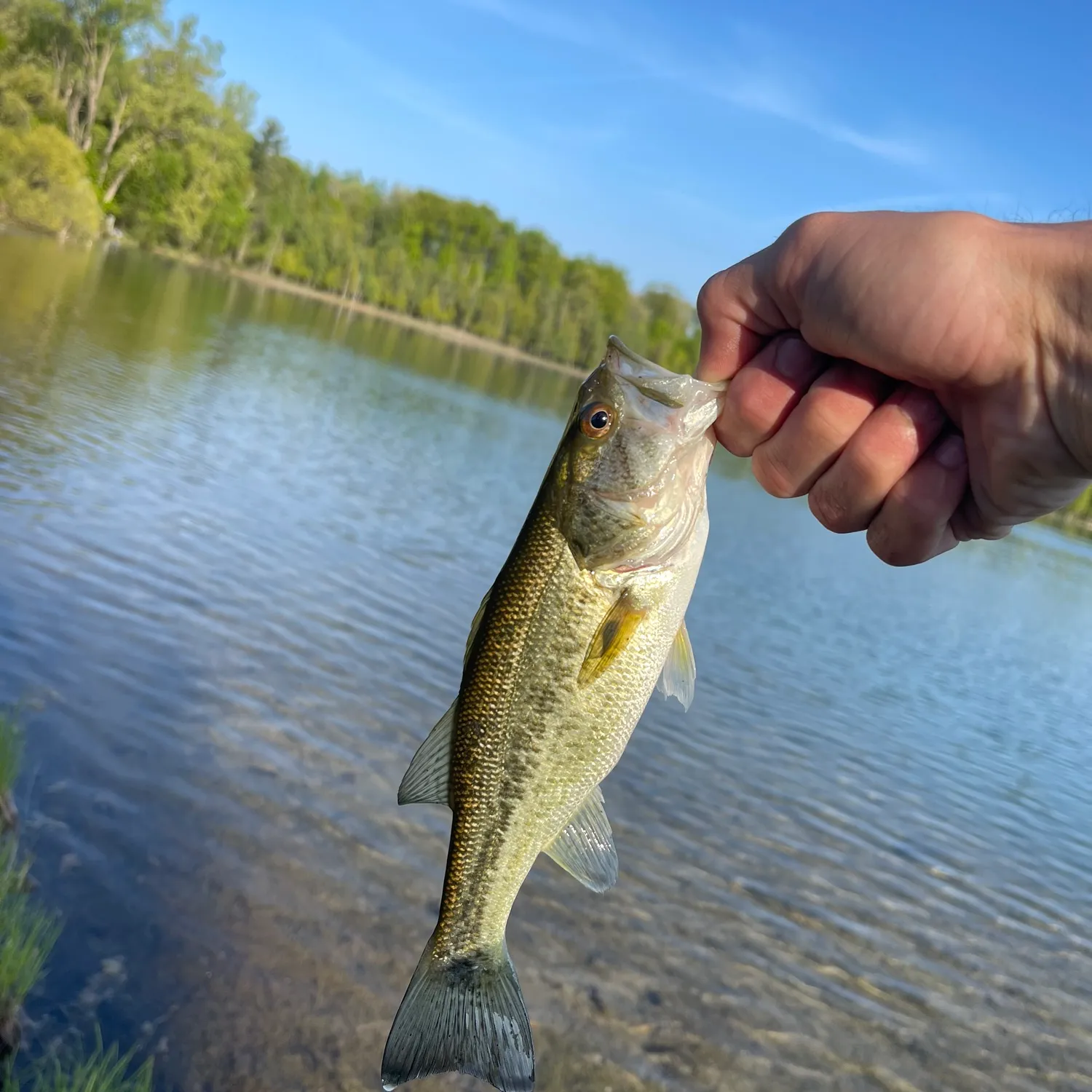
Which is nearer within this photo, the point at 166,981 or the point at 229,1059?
the point at 229,1059

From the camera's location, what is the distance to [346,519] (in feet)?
56.6

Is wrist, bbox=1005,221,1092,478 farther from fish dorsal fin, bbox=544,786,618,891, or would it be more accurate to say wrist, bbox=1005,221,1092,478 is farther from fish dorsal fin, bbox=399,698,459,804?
fish dorsal fin, bbox=399,698,459,804

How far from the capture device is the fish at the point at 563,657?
2.92 metres

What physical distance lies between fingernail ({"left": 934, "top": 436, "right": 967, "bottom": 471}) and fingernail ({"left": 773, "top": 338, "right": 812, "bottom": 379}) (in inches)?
18.9

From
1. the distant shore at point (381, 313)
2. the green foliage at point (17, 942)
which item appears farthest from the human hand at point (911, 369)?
the distant shore at point (381, 313)

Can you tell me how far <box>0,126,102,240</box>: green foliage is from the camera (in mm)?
47875

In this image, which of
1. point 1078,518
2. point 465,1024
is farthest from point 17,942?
point 1078,518

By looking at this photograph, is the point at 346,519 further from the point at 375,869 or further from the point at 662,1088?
the point at 662,1088

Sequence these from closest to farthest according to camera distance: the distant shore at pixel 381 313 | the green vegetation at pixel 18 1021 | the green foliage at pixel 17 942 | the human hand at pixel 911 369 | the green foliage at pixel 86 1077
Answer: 1. the human hand at pixel 911 369
2. the green foliage at pixel 86 1077
3. the green vegetation at pixel 18 1021
4. the green foliage at pixel 17 942
5. the distant shore at pixel 381 313

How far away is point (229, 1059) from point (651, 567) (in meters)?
4.51

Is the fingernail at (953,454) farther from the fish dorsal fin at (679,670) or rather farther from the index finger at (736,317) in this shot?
the fish dorsal fin at (679,670)

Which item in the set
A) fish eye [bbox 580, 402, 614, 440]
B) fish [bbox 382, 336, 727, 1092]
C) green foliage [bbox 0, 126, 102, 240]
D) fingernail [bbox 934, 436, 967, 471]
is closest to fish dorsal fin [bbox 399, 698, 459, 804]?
fish [bbox 382, 336, 727, 1092]

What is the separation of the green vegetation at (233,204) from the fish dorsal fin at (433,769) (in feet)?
180

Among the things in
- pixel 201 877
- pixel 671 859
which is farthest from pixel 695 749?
pixel 201 877
